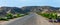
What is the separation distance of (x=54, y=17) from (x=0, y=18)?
11.9 meters

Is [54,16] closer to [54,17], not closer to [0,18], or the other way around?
[54,17]

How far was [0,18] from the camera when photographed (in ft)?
145

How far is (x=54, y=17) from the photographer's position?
1574 inches

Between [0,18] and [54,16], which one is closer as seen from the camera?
[54,16]

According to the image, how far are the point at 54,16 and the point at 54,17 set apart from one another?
316 millimetres

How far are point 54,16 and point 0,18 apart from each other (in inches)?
467

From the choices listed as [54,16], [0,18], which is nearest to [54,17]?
[54,16]

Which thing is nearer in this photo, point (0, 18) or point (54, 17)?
point (54, 17)

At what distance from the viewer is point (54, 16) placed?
40219mm
